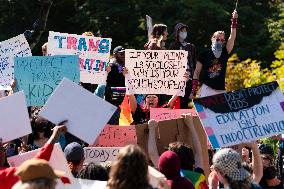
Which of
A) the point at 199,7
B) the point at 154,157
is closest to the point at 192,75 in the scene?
the point at 154,157

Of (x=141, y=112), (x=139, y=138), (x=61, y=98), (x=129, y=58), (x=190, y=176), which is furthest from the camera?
(x=129, y=58)

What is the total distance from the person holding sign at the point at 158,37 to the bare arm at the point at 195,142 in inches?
121

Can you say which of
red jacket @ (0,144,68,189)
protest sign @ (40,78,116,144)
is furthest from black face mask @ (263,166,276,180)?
red jacket @ (0,144,68,189)

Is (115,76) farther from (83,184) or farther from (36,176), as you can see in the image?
(36,176)

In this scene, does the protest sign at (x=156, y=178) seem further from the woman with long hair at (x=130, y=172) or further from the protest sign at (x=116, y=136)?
the protest sign at (x=116, y=136)

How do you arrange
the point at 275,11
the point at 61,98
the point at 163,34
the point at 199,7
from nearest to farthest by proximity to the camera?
the point at 61,98, the point at 163,34, the point at 199,7, the point at 275,11

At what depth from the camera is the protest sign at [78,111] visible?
7598 mm

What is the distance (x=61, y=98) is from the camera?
7715 mm

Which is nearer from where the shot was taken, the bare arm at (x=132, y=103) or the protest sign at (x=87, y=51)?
the bare arm at (x=132, y=103)

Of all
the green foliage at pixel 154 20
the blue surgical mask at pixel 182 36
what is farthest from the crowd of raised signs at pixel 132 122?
the green foliage at pixel 154 20

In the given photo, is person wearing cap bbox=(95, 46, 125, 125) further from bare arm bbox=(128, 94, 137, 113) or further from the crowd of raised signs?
bare arm bbox=(128, 94, 137, 113)

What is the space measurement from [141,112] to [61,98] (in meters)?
2.80

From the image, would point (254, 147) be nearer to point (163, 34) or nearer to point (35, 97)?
point (35, 97)

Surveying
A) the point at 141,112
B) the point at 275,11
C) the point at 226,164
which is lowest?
the point at 275,11
